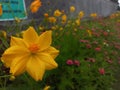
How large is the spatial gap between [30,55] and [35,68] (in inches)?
1.4

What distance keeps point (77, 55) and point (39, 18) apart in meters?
2.09

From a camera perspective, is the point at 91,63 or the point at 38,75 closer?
the point at 38,75

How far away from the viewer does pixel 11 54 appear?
2.73 ft

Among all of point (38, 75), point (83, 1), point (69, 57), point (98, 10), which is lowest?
point (98, 10)

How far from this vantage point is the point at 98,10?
10391 millimetres

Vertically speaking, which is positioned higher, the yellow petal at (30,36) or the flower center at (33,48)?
the yellow petal at (30,36)

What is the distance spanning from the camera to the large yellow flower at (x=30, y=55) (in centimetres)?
83

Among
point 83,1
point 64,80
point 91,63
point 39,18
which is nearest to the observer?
point 64,80

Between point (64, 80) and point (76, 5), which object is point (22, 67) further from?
point (76, 5)

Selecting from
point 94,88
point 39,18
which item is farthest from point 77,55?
point 39,18

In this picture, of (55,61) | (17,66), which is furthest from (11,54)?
(55,61)

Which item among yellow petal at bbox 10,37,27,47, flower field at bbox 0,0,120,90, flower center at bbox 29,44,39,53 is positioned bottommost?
flower field at bbox 0,0,120,90

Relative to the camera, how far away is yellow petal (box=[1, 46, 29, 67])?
32.5 inches

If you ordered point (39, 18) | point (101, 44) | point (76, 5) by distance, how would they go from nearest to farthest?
point (101, 44) → point (39, 18) → point (76, 5)
